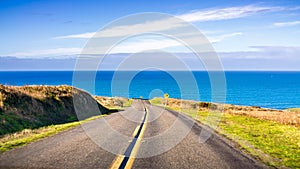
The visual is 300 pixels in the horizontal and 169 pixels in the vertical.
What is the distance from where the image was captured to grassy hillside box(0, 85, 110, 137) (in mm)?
16188

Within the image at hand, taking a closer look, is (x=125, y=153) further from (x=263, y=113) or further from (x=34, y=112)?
(x=263, y=113)

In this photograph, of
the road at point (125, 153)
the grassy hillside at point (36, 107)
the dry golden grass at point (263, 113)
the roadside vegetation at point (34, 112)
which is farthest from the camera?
the dry golden grass at point (263, 113)

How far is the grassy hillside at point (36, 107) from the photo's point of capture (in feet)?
53.1

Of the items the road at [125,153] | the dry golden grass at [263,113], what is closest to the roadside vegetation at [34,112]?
the road at [125,153]

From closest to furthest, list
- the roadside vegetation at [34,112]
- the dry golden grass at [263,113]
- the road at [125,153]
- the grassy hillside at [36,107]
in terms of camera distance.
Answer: the road at [125,153], the roadside vegetation at [34,112], the grassy hillside at [36,107], the dry golden grass at [263,113]

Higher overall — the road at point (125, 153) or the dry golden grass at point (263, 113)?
the road at point (125, 153)

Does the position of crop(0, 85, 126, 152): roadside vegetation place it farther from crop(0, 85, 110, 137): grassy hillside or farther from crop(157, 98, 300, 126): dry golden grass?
crop(157, 98, 300, 126): dry golden grass

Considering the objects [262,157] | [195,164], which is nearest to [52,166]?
[195,164]

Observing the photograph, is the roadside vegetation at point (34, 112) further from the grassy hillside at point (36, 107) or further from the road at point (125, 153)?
the road at point (125, 153)

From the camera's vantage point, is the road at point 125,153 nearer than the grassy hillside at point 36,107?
Yes

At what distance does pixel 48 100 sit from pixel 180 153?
15695mm

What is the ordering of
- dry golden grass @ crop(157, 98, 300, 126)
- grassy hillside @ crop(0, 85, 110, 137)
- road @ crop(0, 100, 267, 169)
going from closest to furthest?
road @ crop(0, 100, 267, 169), grassy hillside @ crop(0, 85, 110, 137), dry golden grass @ crop(157, 98, 300, 126)

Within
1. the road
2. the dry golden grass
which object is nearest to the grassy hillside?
the road

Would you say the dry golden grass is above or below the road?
below
